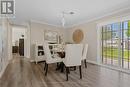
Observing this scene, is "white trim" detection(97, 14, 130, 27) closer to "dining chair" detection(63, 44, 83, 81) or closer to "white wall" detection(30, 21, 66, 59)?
"dining chair" detection(63, 44, 83, 81)

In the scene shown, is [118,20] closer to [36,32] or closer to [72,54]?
[72,54]

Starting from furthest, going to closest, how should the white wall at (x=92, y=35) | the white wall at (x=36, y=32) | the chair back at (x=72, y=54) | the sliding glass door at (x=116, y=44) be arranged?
the white wall at (x=36, y=32)
the white wall at (x=92, y=35)
the sliding glass door at (x=116, y=44)
the chair back at (x=72, y=54)

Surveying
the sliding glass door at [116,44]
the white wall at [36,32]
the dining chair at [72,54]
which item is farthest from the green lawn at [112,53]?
the white wall at [36,32]

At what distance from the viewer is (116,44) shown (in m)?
4.73

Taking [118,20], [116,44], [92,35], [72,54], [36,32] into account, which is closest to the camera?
[72,54]

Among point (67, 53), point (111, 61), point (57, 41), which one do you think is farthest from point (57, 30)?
point (67, 53)


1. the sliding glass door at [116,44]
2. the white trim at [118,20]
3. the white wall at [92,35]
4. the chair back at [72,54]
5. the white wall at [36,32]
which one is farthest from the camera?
the white wall at [36,32]

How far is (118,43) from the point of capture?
4.59 meters

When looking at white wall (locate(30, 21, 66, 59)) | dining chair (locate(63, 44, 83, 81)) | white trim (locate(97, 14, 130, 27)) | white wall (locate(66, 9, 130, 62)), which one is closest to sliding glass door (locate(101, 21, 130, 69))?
white trim (locate(97, 14, 130, 27))

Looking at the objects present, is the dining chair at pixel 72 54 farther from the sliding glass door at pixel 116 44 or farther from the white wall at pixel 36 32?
the white wall at pixel 36 32

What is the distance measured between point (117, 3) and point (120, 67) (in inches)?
90.4

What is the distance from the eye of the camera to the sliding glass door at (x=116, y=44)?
4.36m

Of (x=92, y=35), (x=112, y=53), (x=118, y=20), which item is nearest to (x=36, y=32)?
(x=92, y=35)

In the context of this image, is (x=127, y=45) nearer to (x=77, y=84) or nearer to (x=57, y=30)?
(x=77, y=84)
